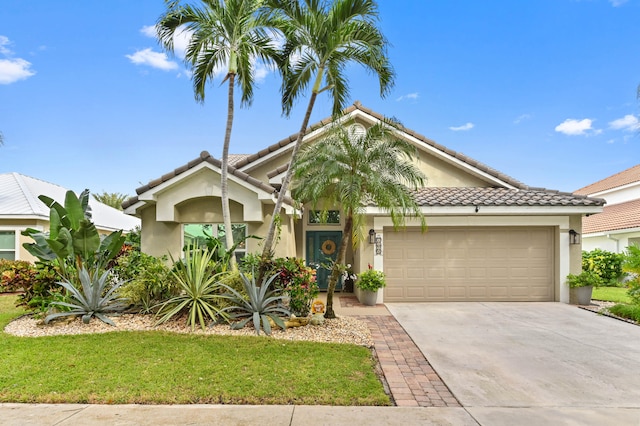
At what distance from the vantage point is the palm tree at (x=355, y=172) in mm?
8117

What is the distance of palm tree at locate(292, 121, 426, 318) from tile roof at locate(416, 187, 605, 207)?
4.07m

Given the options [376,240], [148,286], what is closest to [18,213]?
[148,286]

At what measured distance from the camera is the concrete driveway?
4672 mm

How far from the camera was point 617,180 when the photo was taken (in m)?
25.1

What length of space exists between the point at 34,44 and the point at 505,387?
19.0 meters

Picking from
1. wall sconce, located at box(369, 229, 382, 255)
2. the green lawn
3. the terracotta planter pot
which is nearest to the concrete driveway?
the terracotta planter pot

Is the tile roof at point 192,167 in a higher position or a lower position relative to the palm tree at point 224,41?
lower

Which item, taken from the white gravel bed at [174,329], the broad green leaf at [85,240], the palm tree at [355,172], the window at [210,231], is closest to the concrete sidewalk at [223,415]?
the white gravel bed at [174,329]

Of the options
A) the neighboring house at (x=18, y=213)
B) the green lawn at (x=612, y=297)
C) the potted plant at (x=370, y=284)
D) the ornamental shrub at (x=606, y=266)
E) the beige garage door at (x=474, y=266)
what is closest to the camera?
the potted plant at (x=370, y=284)

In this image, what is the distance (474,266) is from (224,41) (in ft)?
35.4

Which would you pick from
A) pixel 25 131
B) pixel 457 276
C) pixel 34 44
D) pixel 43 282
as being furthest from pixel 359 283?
pixel 25 131

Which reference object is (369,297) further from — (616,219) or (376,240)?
(616,219)

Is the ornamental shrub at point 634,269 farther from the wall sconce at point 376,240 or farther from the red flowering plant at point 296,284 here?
the red flowering plant at point 296,284

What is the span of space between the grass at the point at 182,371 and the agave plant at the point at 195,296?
2.54 ft
